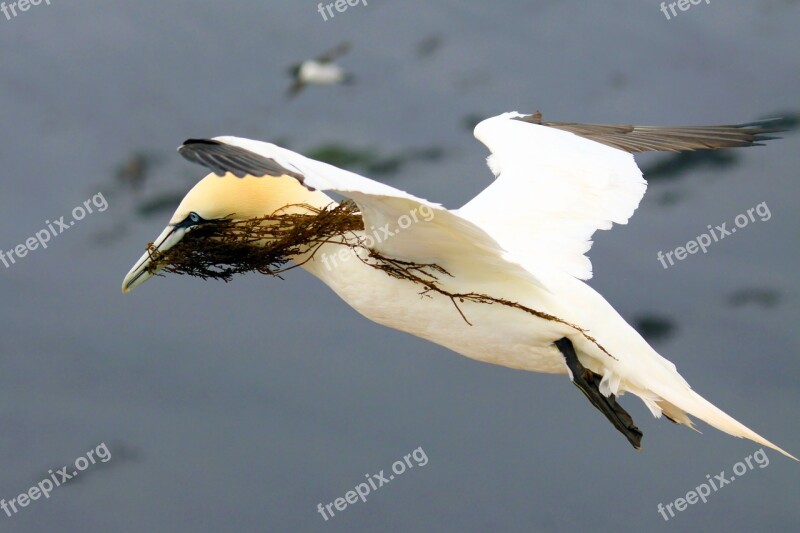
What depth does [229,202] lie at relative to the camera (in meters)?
5.03

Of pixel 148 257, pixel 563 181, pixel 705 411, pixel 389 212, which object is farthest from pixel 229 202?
pixel 705 411

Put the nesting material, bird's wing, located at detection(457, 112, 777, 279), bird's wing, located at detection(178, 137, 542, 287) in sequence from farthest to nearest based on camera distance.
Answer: bird's wing, located at detection(457, 112, 777, 279)
the nesting material
bird's wing, located at detection(178, 137, 542, 287)

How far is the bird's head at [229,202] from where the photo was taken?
197 inches

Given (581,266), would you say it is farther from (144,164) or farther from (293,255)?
(144,164)

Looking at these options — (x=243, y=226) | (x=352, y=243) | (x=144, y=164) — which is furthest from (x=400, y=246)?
(x=144, y=164)

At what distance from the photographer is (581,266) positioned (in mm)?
5227

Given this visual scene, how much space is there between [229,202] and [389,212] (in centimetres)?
68

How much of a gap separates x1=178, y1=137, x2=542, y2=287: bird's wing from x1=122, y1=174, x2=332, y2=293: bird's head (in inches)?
15.1

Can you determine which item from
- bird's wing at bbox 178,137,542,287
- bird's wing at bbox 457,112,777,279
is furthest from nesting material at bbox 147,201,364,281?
bird's wing at bbox 457,112,777,279

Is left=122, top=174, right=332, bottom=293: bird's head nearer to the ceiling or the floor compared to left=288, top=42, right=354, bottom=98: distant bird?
nearer to the floor

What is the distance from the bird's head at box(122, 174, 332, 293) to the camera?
5.00 m

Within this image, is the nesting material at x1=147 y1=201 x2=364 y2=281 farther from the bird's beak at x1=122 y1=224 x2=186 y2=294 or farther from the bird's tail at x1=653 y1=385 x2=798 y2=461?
the bird's tail at x1=653 y1=385 x2=798 y2=461

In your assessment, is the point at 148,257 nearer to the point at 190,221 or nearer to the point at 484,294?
the point at 190,221

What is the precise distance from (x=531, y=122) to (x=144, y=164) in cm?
472
